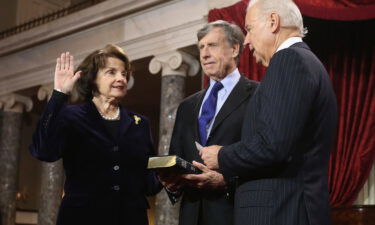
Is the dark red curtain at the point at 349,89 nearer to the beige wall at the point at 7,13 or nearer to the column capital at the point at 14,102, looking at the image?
the column capital at the point at 14,102

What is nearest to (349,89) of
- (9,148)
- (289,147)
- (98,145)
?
(98,145)

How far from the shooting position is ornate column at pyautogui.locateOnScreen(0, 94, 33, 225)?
11.1m

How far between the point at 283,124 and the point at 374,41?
15.1ft

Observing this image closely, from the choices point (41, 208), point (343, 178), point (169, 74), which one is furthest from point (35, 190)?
point (343, 178)

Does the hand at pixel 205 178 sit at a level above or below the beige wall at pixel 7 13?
below

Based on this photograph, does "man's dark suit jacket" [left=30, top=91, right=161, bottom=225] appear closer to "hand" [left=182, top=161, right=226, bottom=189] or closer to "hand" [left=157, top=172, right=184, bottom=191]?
"hand" [left=157, top=172, right=184, bottom=191]

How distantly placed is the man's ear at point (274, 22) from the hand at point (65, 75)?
1.23 metres

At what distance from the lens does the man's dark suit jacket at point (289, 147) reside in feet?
7.32

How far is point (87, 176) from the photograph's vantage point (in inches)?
129

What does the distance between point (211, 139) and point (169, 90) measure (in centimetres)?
551

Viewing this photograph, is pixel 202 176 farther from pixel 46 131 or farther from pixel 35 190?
pixel 35 190

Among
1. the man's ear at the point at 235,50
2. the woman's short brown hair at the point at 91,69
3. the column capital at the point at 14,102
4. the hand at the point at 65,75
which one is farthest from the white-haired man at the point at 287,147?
the column capital at the point at 14,102

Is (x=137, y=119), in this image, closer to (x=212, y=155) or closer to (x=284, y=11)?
(x=212, y=155)

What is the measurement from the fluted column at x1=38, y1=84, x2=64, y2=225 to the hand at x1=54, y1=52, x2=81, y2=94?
758 centimetres
